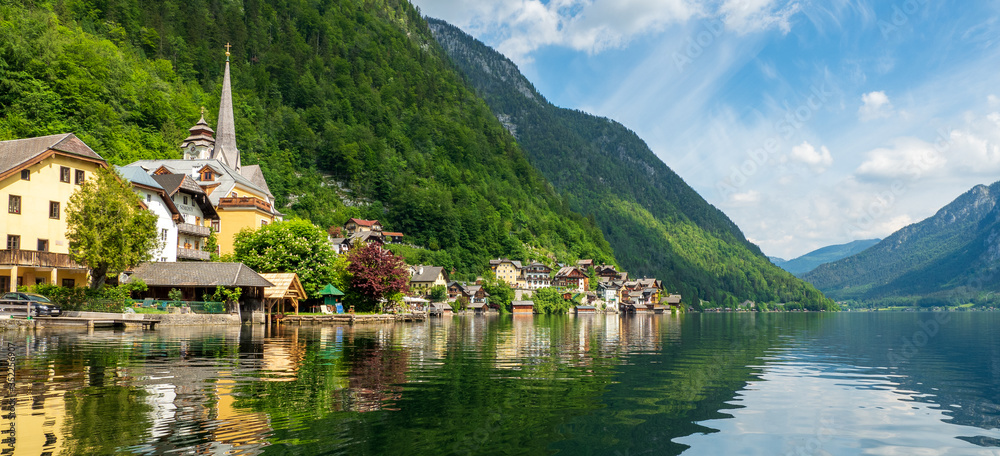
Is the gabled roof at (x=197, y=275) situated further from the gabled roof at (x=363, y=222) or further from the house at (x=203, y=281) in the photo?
the gabled roof at (x=363, y=222)

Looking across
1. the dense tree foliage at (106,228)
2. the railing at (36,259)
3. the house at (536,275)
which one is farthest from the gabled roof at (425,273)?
the railing at (36,259)

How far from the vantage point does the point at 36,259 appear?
4825cm

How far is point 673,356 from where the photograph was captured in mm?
33469

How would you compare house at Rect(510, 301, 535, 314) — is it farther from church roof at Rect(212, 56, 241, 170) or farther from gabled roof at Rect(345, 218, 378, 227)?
church roof at Rect(212, 56, 241, 170)

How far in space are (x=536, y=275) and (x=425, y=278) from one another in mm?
57234

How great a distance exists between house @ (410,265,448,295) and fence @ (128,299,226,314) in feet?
276

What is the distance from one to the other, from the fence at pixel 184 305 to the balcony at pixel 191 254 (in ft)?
56.0

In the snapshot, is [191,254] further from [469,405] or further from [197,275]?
[469,405]

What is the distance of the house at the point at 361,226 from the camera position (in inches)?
6353

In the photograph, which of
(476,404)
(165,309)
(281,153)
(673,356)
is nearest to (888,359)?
(673,356)

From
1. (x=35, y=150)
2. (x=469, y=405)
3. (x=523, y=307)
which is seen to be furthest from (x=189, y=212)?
(x=523, y=307)

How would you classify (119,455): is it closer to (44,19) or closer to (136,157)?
(136,157)

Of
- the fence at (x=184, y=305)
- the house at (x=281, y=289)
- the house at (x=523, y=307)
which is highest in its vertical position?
the house at (x=281, y=289)

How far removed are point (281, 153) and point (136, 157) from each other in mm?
64452
